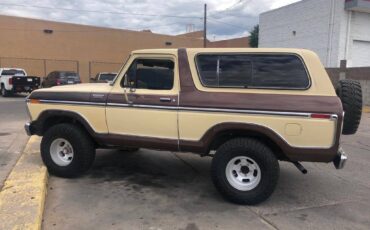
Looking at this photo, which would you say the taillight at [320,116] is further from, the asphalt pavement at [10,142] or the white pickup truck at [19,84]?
the white pickup truck at [19,84]

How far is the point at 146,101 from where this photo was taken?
5.73 metres

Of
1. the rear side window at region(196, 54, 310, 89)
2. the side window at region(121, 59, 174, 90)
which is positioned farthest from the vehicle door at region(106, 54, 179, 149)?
the rear side window at region(196, 54, 310, 89)

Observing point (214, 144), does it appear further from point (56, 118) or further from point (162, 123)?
point (56, 118)

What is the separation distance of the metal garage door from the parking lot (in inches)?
923

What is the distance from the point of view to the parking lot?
4730 millimetres

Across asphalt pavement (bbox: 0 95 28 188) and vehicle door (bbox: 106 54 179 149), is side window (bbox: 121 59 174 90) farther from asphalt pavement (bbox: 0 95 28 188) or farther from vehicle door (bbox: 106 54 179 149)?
asphalt pavement (bbox: 0 95 28 188)

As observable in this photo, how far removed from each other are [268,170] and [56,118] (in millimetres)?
3427

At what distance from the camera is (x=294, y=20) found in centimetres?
3212

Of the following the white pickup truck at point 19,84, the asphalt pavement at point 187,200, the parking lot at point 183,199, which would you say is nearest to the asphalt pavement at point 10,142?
the parking lot at point 183,199

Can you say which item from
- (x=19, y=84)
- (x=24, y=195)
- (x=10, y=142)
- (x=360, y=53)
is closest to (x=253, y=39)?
(x=360, y=53)

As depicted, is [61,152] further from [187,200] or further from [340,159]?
[340,159]

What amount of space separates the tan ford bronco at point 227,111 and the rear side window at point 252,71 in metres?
0.01

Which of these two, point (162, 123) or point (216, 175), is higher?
point (162, 123)

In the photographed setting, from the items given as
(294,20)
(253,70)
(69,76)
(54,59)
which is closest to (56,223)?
(253,70)
